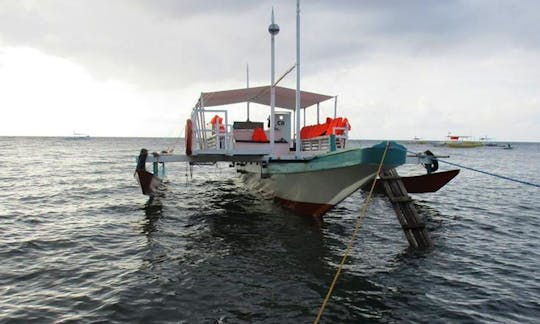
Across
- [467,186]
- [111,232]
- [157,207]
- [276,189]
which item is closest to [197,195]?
[157,207]

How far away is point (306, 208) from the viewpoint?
12.4 meters

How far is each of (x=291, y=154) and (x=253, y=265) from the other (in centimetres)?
685

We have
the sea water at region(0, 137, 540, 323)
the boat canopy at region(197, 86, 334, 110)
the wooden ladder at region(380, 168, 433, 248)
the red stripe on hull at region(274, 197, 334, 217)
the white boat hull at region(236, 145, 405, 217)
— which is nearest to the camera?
the sea water at region(0, 137, 540, 323)

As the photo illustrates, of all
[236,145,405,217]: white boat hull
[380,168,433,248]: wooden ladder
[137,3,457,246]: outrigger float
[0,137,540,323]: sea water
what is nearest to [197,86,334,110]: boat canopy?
[137,3,457,246]: outrigger float

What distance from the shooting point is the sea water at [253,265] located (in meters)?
6.09

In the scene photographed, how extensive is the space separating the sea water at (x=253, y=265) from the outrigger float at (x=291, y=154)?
1063mm

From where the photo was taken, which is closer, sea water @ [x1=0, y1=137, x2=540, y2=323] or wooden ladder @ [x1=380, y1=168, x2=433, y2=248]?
sea water @ [x1=0, y1=137, x2=540, y2=323]

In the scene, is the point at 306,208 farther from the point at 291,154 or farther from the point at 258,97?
the point at 258,97

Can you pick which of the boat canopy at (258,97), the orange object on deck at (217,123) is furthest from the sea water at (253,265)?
the boat canopy at (258,97)

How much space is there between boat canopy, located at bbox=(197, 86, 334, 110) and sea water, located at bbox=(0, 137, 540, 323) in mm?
4452

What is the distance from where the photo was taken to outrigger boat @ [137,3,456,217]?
9.48m

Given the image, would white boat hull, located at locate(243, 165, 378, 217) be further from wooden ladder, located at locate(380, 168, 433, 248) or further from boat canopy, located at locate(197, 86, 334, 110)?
boat canopy, located at locate(197, 86, 334, 110)

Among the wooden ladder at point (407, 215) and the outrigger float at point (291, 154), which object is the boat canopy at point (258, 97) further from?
the wooden ladder at point (407, 215)

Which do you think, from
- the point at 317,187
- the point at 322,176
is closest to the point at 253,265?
the point at 322,176
